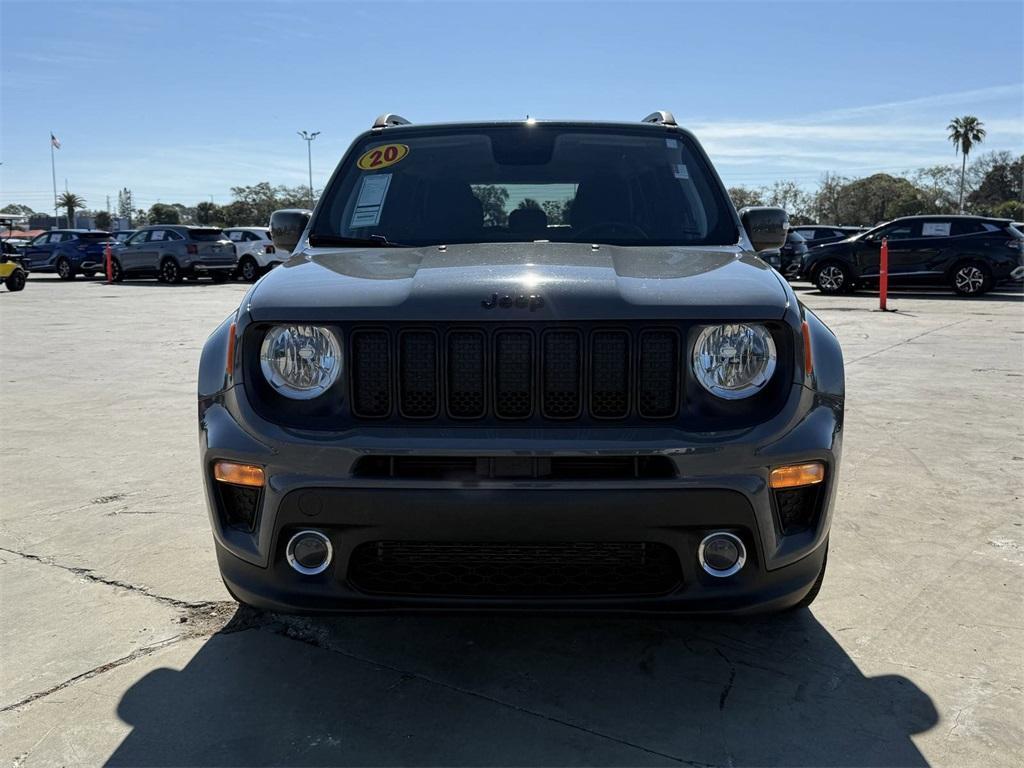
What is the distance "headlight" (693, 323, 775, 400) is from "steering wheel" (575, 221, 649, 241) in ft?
3.45

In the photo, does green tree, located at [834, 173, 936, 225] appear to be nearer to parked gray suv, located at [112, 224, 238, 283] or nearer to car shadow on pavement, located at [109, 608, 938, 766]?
parked gray suv, located at [112, 224, 238, 283]

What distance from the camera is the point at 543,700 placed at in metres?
2.68

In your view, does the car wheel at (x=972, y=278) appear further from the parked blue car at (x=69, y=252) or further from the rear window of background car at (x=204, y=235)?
the parked blue car at (x=69, y=252)

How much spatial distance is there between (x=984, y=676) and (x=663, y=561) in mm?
1192

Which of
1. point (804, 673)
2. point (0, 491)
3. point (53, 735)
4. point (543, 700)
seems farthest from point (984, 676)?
point (0, 491)

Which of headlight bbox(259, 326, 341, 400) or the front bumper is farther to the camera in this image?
headlight bbox(259, 326, 341, 400)

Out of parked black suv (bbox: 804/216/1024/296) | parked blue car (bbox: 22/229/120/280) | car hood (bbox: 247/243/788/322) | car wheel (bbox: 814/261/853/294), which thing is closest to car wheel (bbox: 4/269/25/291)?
parked blue car (bbox: 22/229/120/280)

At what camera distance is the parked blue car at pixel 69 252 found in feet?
94.2

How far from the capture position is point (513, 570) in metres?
2.47

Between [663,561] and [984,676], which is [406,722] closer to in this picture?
[663,561]

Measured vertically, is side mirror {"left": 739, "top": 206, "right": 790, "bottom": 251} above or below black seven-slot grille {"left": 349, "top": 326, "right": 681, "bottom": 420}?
above

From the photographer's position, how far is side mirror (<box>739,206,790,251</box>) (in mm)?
3682

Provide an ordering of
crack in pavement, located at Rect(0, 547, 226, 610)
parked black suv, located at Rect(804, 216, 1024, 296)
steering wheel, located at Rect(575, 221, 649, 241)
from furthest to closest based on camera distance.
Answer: parked black suv, located at Rect(804, 216, 1024, 296) < steering wheel, located at Rect(575, 221, 649, 241) < crack in pavement, located at Rect(0, 547, 226, 610)

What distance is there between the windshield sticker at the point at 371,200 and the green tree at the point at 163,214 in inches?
4246
